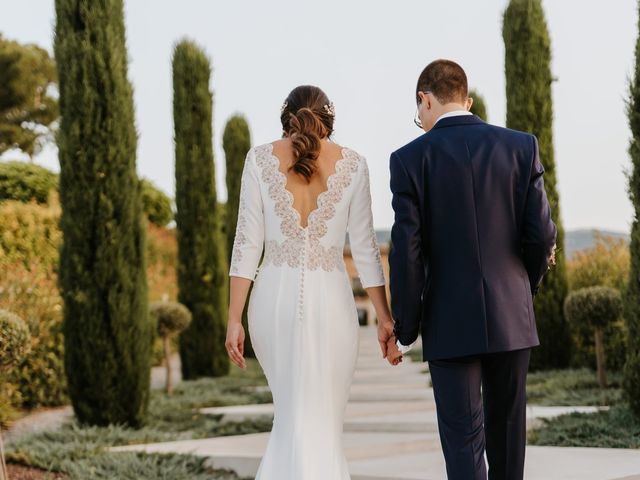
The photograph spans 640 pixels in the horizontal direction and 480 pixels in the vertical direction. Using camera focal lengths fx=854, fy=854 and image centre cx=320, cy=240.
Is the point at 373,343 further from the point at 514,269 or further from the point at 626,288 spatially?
the point at 514,269

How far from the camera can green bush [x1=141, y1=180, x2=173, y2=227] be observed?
19219 mm

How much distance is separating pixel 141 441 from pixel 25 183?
1054 centimetres

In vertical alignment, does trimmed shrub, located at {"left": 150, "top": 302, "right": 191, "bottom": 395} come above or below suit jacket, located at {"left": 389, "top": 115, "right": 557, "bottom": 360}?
below

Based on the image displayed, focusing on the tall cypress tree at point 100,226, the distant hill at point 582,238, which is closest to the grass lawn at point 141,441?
the tall cypress tree at point 100,226

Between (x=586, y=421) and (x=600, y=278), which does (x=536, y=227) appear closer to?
(x=586, y=421)

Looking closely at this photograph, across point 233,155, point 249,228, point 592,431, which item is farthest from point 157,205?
point 249,228

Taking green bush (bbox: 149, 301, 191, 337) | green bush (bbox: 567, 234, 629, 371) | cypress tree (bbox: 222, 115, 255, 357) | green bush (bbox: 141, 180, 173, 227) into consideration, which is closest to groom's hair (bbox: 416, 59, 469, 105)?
green bush (bbox: 567, 234, 629, 371)

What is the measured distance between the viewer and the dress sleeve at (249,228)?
3684 mm

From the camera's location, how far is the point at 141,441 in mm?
7023

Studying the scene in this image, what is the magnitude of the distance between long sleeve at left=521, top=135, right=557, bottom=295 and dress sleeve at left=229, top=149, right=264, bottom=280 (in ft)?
3.73

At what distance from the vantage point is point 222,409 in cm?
880

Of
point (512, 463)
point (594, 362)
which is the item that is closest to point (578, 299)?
point (594, 362)

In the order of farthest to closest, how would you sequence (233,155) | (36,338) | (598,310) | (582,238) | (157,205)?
(157,205) → (233,155) → (582,238) → (36,338) → (598,310)

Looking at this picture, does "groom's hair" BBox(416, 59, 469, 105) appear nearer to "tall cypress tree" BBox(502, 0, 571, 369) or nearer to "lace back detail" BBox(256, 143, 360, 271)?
"lace back detail" BBox(256, 143, 360, 271)
